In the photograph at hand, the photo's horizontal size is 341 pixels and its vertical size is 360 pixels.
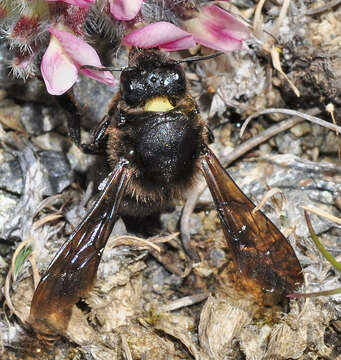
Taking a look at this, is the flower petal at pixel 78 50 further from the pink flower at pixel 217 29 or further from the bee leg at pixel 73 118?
the pink flower at pixel 217 29

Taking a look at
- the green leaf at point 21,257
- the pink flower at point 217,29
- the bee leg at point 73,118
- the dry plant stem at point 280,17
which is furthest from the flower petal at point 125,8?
the green leaf at point 21,257

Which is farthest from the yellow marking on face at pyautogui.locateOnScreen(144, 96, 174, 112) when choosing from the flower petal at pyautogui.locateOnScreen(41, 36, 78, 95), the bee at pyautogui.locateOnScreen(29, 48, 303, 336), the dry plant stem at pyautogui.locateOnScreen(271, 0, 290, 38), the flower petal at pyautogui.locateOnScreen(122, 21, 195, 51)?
the dry plant stem at pyautogui.locateOnScreen(271, 0, 290, 38)

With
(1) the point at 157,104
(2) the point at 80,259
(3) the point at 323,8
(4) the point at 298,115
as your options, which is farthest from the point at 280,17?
(2) the point at 80,259

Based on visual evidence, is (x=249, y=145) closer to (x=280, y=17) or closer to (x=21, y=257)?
(x=280, y=17)

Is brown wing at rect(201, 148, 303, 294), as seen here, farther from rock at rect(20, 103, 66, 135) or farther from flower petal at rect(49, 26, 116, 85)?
rock at rect(20, 103, 66, 135)

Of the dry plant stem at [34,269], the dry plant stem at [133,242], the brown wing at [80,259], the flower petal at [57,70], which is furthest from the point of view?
the dry plant stem at [133,242]

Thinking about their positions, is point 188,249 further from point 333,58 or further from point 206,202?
point 333,58
